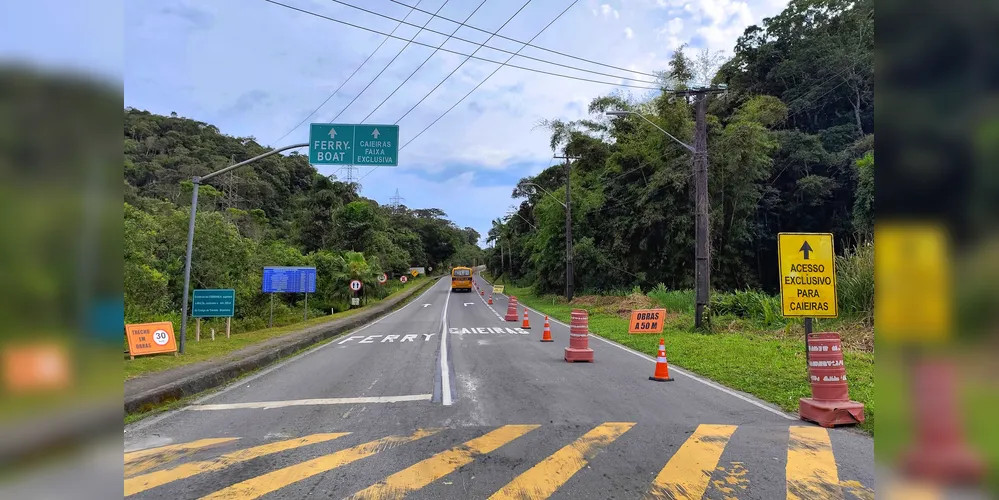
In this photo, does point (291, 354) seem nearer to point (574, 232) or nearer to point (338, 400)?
point (338, 400)

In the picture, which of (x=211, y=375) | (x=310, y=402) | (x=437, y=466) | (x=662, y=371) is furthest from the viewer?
(x=211, y=375)

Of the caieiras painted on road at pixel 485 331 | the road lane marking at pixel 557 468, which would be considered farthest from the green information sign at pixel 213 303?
the road lane marking at pixel 557 468

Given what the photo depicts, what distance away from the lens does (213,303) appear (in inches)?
564

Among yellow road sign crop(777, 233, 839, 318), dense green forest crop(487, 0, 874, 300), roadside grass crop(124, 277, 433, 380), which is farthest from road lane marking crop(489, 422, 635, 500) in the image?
dense green forest crop(487, 0, 874, 300)

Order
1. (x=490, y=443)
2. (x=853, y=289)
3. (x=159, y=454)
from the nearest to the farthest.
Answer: (x=159, y=454) → (x=490, y=443) → (x=853, y=289)

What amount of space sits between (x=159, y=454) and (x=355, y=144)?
984cm

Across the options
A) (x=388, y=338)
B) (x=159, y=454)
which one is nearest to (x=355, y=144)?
(x=388, y=338)

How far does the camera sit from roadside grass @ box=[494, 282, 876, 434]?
7.39 m

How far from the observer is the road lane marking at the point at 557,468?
3.91 metres

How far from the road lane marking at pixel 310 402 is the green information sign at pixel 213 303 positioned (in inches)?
308
